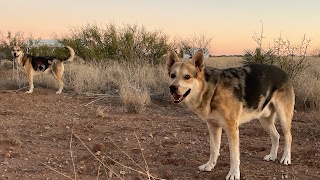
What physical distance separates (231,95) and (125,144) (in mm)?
2610

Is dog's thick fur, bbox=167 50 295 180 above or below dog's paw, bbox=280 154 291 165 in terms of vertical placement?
above

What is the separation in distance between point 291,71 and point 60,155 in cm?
920

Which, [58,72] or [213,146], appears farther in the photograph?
[58,72]

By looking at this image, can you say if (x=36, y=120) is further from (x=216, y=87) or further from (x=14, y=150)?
(x=216, y=87)

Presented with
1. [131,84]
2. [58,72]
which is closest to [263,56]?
[131,84]

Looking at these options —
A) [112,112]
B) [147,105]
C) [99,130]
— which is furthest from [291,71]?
[99,130]

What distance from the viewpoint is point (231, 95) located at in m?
5.74

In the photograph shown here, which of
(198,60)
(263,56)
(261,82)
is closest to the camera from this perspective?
(198,60)

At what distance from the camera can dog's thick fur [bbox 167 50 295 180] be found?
18.0 ft

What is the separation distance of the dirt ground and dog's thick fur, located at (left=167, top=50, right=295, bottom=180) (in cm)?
46

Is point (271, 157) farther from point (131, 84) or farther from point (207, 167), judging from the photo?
point (131, 84)

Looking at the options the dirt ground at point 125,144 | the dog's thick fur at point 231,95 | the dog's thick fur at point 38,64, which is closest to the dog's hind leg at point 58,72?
the dog's thick fur at point 38,64

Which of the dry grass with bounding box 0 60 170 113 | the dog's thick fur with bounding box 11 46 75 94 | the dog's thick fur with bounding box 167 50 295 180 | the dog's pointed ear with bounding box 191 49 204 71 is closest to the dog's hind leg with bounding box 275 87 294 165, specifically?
the dog's thick fur with bounding box 167 50 295 180

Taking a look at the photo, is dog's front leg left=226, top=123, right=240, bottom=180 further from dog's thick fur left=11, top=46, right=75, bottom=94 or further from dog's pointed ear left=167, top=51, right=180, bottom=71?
dog's thick fur left=11, top=46, right=75, bottom=94
